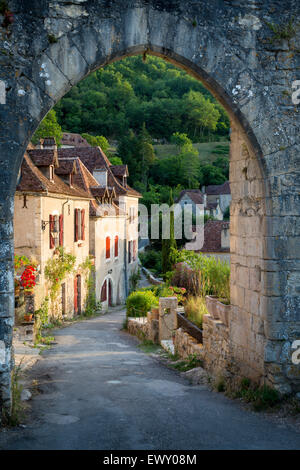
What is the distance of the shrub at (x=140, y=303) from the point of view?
1534cm

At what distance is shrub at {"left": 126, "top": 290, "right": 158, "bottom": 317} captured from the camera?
1534cm

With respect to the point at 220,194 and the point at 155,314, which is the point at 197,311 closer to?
the point at 155,314

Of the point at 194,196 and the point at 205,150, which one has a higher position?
the point at 205,150

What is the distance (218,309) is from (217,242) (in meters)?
20.8

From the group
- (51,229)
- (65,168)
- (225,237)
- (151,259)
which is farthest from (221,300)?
(151,259)

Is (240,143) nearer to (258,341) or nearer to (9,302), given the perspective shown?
(258,341)

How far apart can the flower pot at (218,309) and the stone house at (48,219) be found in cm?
835

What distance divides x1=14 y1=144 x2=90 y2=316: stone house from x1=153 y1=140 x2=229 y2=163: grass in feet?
188

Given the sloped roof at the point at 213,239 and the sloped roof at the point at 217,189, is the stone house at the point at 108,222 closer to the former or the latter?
the sloped roof at the point at 213,239

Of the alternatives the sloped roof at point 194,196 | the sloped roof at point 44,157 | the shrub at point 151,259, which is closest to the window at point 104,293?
the sloped roof at point 44,157

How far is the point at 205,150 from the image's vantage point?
256 feet

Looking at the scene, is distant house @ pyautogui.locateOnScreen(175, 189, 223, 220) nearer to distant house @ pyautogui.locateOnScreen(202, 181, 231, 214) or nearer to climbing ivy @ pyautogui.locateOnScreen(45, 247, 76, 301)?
distant house @ pyautogui.locateOnScreen(202, 181, 231, 214)

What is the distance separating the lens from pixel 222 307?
6125 millimetres

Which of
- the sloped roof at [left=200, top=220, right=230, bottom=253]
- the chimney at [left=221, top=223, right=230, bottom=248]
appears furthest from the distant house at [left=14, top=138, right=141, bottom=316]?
the chimney at [left=221, top=223, right=230, bottom=248]
